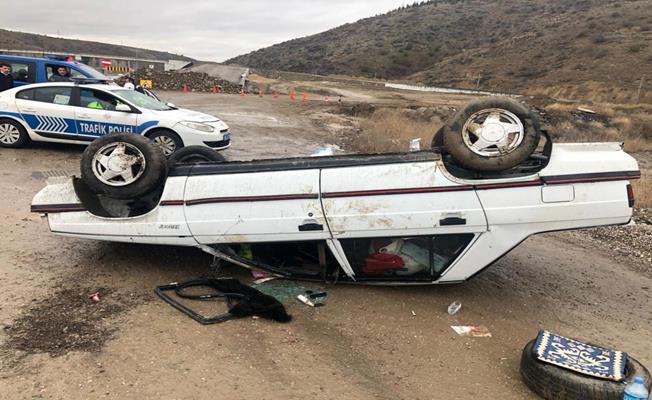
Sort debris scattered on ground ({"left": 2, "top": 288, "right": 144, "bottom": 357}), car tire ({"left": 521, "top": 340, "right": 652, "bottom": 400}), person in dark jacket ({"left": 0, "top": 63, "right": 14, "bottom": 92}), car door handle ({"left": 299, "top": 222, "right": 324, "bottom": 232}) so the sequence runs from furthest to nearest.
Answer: person in dark jacket ({"left": 0, "top": 63, "right": 14, "bottom": 92}), car door handle ({"left": 299, "top": 222, "right": 324, "bottom": 232}), debris scattered on ground ({"left": 2, "top": 288, "right": 144, "bottom": 357}), car tire ({"left": 521, "top": 340, "right": 652, "bottom": 400})

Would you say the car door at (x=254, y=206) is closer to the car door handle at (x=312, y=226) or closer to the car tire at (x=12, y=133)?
the car door handle at (x=312, y=226)

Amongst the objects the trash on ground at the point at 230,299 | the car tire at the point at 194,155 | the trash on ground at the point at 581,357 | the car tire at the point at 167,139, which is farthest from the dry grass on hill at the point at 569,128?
the trash on ground at the point at 230,299

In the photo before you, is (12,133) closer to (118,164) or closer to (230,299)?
(118,164)

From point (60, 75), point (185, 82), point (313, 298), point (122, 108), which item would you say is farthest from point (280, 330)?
point (185, 82)

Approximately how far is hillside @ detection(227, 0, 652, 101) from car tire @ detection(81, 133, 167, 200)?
36.6 meters

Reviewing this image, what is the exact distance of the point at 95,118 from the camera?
402 inches

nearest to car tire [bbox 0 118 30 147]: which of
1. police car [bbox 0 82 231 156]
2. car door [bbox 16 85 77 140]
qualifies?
police car [bbox 0 82 231 156]

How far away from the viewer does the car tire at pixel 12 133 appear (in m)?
10.4

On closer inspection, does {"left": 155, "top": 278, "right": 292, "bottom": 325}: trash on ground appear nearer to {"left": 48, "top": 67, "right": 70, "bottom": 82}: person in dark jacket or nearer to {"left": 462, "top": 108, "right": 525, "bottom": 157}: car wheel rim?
{"left": 462, "top": 108, "right": 525, "bottom": 157}: car wheel rim

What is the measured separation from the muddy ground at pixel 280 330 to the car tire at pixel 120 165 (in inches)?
34.8

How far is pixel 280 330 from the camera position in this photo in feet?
14.1

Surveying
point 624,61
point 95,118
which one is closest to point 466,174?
point 95,118

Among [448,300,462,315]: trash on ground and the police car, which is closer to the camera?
[448,300,462,315]: trash on ground

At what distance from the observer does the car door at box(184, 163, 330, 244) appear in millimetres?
4535
